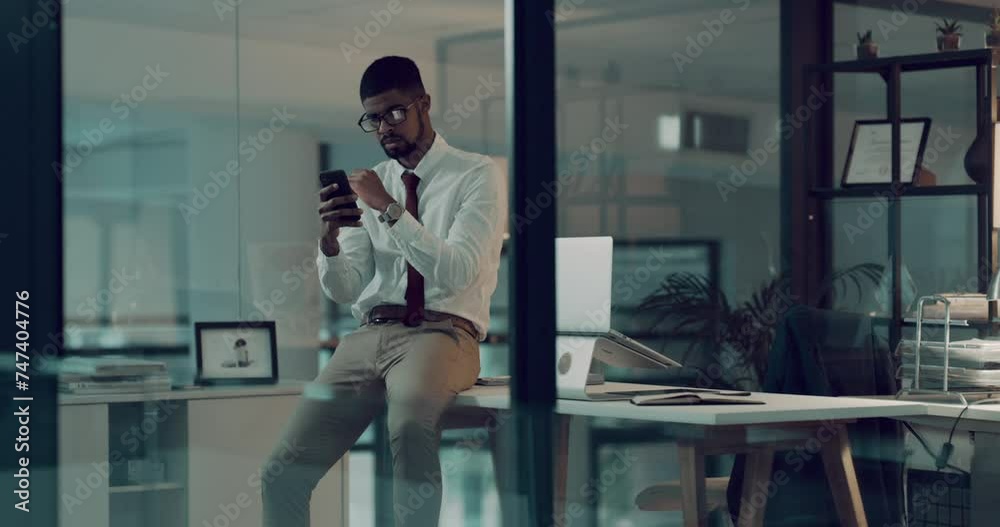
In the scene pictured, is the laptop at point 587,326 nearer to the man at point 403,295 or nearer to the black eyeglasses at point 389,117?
the man at point 403,295

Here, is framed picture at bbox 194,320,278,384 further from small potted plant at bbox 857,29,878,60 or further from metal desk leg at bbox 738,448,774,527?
small potted plant at bbox 857,29,878,60

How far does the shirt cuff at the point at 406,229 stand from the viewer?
3.24m

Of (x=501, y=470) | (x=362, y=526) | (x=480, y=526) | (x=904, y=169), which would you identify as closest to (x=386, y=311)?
(x=501, y=470)

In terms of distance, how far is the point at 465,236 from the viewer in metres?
3.36

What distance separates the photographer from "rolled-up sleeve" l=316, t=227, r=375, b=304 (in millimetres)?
3439

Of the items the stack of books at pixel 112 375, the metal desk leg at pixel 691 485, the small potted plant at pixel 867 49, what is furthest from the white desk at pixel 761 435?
the small potted plant at pixel 867 49

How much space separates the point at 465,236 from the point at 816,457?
1.19m

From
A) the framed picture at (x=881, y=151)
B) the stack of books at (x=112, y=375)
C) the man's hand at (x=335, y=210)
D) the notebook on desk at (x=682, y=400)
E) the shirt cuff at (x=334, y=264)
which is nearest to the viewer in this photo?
the notebook on desk at (x=682, y=400)

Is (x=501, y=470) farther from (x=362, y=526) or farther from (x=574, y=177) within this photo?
(x=574, y=177)

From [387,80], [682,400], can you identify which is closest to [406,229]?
[387,80]

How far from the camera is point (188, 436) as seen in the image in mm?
3844

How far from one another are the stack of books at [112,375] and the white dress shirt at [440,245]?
0.65 m

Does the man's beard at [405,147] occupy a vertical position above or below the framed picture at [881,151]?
below

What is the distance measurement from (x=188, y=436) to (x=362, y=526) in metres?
0.65
